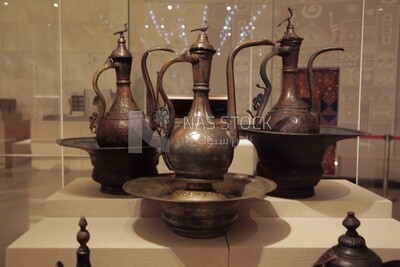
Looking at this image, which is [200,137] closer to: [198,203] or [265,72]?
[198,203]

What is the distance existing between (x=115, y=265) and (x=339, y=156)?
227 cm

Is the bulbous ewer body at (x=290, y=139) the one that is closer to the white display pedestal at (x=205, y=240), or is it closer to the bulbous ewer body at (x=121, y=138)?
the white display pedestal at (x=205, y=240)

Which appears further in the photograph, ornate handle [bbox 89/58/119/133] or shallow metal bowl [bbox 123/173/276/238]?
ornate handle [bbox 89/58/119/133]

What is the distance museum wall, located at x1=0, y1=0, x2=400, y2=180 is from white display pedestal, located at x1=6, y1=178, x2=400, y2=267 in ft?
2.82

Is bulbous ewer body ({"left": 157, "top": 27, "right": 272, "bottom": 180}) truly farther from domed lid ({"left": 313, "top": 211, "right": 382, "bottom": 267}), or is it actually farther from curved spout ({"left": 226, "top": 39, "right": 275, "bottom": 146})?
domed lid ({"left": 313, "top": 211, "right": 382, "bottom": 267})

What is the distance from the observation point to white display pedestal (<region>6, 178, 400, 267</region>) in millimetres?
1124

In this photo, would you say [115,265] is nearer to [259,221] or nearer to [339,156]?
[259,221]

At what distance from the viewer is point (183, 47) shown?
2303 millimetres

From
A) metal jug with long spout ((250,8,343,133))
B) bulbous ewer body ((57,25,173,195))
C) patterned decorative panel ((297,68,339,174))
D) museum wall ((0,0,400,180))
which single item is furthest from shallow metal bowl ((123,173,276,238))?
patterned decorative panel ((297,68,339,174))

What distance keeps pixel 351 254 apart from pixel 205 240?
44cm

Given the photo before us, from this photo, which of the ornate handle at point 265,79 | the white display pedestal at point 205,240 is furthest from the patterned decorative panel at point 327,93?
the ornate handle at point 265,79

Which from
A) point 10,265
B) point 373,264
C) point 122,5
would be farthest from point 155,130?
point 122,5

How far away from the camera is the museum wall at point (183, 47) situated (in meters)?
2.29

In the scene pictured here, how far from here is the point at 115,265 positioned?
1.13 meters
